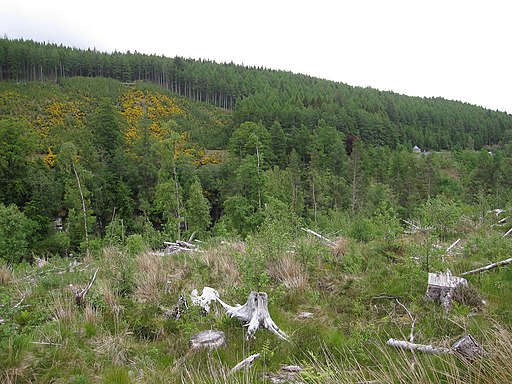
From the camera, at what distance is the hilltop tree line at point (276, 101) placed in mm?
74688

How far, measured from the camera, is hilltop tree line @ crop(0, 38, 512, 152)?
74688 millimetres

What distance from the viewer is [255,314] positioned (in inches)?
157

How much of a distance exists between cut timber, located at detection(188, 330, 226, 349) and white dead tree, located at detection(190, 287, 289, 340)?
0.32 metres

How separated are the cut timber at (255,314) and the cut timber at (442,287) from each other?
202 centimetres

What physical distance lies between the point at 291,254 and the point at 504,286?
3103 mm

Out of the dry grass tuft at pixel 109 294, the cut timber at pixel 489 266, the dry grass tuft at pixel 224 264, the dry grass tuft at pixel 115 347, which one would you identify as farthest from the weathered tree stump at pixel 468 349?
the dry grass tuft at pixel 109 294

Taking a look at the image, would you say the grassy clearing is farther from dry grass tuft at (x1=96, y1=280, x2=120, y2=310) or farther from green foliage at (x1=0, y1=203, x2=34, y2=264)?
green foliage at (x1=0, y1=203, x2=34, y2=264)

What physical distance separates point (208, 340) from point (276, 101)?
85090 mm

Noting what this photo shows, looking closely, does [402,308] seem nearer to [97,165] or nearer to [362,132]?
[97,165]

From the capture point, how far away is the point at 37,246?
30562 mm

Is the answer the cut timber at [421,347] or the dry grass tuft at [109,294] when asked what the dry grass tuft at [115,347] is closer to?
the dry grass tuft at [109,294]

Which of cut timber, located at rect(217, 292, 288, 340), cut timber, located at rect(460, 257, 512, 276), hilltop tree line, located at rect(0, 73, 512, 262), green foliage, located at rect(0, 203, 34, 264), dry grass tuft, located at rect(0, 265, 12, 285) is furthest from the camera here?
hilltop tree line, located at rect(0, 73, 512, 262)

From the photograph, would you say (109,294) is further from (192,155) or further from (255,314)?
(192,155)

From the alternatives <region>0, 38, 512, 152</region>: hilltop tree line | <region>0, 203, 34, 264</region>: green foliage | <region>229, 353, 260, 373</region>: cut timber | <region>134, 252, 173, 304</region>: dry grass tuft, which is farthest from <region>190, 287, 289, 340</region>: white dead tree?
<region>0, 38, 512, 152</region>: hilltop tree line
